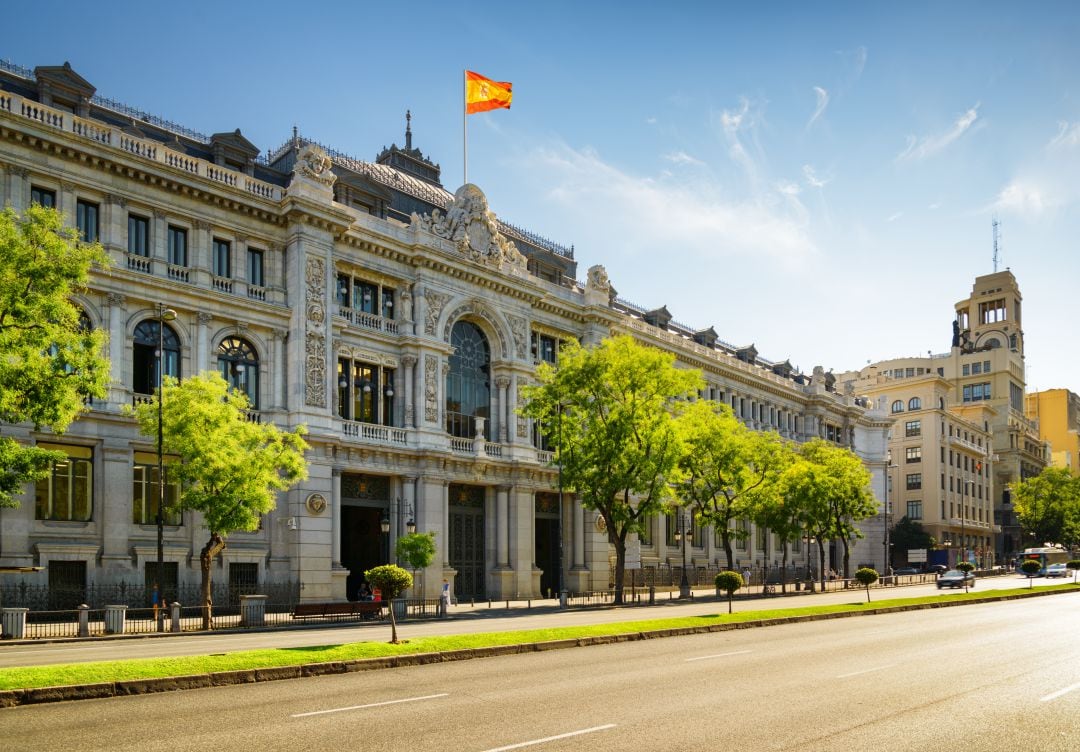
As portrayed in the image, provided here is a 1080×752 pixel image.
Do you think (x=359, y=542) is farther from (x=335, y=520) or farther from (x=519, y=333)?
(x=519, y=333)

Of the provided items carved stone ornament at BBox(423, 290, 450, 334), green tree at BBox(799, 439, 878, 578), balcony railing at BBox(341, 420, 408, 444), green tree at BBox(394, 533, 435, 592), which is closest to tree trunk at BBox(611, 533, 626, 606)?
green tree at BBox(394, 533, 435, 592)

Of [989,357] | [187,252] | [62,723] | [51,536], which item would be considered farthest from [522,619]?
[989,357]

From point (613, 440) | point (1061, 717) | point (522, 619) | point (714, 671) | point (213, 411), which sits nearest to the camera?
point (1061, 717)

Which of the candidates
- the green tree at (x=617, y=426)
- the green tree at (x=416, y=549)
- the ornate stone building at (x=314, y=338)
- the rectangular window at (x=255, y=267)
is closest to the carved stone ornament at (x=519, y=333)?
the ornate stone building at (x=314, y=338)

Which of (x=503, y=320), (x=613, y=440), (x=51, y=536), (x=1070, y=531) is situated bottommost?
(x=1070, y=531)

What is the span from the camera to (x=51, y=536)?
34094mm

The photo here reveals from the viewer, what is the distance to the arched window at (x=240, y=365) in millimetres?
40691

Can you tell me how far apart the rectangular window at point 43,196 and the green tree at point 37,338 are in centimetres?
968


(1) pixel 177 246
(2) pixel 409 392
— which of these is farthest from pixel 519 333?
(1) pixel 177 246

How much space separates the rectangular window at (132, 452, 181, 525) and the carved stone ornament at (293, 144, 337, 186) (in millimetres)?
14317

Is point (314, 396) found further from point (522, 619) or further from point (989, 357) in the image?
point (989, 357)

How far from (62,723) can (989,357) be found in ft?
461

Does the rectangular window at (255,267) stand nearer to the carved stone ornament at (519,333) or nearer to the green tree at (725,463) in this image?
the carved stone ornament at (519,333)

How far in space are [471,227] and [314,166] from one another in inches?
413
